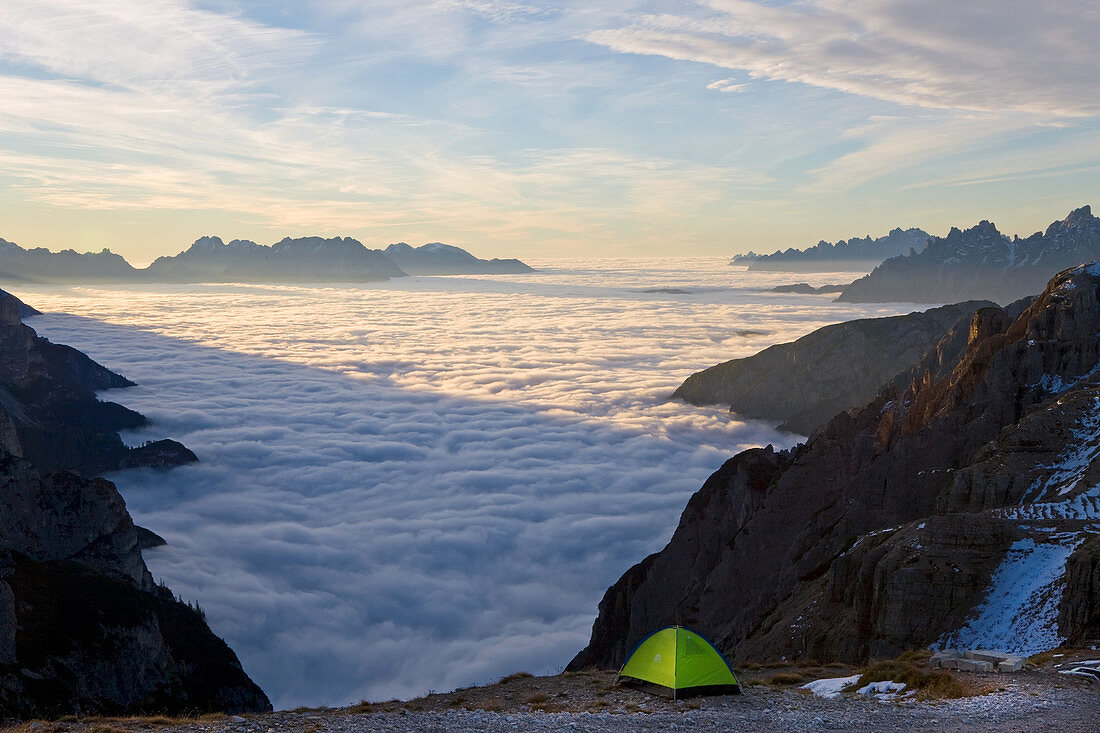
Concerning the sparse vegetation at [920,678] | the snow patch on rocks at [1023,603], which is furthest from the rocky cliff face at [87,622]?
the snow patch on rocks at [1023,603]

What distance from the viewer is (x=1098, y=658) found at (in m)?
28.4

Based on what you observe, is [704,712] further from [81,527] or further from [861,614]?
[81,527]

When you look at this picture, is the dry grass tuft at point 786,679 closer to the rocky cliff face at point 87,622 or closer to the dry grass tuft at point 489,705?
the dry grass tuft at point 489,705

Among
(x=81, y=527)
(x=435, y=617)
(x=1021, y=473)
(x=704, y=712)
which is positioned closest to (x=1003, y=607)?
(x=1021, y=473)

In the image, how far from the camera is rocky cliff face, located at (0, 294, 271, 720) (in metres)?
69.1

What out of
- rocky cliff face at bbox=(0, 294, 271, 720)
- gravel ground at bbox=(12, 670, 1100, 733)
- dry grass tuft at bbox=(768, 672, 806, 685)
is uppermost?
gravel ground at bbox=(12, 670, 1100, 733)

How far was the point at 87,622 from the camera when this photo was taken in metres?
79.1

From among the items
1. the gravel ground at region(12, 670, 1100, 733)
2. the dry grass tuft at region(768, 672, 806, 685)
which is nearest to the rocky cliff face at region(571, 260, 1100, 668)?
the dry grass tuft at region(768, 672, 806, 685)

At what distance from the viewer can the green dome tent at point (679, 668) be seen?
86.0 feet

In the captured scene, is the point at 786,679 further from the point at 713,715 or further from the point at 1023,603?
the point at 1023,603

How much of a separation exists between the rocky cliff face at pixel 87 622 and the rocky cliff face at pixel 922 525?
143 ft

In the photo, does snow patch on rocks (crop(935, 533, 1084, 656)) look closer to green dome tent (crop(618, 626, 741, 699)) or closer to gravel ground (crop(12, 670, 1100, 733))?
gravel ground (crop(12, 670, 1100, 733))

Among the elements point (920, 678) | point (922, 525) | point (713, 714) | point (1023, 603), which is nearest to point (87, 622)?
point (713, 714)

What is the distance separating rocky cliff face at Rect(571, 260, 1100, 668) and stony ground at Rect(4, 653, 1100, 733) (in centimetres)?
886
